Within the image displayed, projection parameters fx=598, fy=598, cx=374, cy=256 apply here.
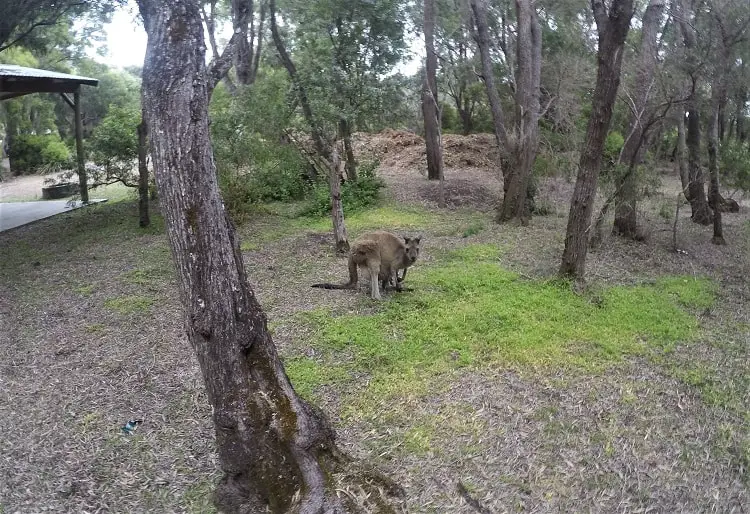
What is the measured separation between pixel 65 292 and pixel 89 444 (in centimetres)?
505

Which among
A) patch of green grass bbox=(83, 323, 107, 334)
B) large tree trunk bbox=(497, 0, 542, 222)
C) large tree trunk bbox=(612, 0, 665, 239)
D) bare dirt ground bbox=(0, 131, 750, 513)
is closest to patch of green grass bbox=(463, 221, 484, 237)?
large tree trunk bbox=(497, 0, 542, 222)

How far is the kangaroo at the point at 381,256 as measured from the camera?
8305 millimetres

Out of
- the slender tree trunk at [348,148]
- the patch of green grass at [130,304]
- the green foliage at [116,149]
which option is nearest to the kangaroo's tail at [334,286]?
the patch of green grass at [130,304]

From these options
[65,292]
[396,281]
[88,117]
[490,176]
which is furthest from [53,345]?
[88,117]

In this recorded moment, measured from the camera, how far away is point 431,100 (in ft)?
57.3

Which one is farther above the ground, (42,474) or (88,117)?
(88,117)

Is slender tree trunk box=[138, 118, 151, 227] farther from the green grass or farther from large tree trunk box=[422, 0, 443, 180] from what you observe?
the green grass

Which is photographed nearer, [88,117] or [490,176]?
[490,176]

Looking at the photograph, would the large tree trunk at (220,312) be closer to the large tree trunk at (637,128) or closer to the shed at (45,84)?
the large tree trunk at (637,128)

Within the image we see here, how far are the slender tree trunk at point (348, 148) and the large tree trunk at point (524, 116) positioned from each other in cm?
423

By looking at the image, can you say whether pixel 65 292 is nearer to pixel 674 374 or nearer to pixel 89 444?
pixel 89 444

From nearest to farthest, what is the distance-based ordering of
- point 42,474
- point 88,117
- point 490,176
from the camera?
point 42,474 → point 490,176 → point 88,117

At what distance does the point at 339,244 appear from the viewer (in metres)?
11.3

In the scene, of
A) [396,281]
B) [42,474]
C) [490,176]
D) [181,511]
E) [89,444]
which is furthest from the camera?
[490,176]
